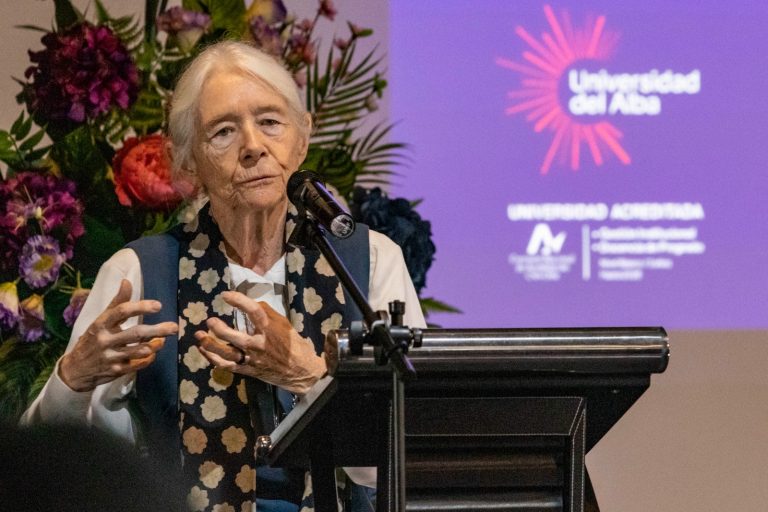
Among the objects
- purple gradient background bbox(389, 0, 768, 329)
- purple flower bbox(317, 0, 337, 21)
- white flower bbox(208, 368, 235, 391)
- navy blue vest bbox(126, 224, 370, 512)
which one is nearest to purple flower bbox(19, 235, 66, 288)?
navy blue vest bbox(126, 224, 370, 512)

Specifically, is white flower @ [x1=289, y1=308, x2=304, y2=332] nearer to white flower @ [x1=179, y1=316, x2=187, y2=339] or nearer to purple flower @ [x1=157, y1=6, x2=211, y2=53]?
white flower @ [x1=179, y1=316, x2=187, y2=339]

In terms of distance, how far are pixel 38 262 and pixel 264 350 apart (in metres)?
1.06

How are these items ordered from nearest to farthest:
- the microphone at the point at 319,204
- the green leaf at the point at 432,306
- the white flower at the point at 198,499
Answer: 1. the microphone at the point at 319,204
2. the white flower at the point at 198,499
3. the green leaf at the point at 432,306

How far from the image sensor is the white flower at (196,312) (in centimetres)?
246

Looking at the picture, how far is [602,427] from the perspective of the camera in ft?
5.49

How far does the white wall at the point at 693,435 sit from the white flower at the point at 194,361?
4.70 ft

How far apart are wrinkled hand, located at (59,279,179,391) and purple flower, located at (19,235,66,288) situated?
28.4 inches

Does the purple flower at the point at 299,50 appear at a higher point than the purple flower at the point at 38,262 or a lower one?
higher

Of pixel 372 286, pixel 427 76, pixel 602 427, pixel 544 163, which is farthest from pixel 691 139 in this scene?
pixel 602 427

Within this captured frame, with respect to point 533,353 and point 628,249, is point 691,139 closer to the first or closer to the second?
point 628,249

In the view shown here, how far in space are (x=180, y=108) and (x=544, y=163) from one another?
144 cm

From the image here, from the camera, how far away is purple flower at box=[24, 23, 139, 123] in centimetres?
290

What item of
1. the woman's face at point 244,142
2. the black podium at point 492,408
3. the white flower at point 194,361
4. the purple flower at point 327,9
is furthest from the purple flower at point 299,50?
the black podium at point 492,408

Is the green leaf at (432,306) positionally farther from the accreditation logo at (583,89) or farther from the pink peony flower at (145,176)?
the pink peony flower at (145,176)
